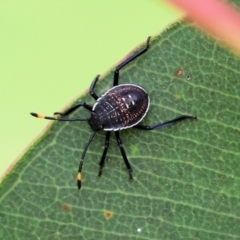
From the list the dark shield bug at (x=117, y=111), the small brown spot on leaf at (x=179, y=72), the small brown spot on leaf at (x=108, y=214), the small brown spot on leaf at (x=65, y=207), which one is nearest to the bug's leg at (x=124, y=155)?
the dark shield bug at (x=117, y=111)

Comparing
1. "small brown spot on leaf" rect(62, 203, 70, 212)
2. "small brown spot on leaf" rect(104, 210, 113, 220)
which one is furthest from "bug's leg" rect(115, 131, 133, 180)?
"small brown spot on leaf" rect(62, 203, 70, 212)

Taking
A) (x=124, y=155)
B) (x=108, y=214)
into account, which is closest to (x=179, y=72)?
(x=124, y=155)

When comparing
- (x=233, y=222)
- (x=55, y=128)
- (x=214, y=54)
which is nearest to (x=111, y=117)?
(x=55, y=128)

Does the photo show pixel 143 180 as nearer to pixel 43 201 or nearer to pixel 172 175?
pixel 172 175

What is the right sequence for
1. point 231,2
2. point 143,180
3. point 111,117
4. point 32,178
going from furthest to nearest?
point 111,117
point 143,180
point 32,178
point 231,2

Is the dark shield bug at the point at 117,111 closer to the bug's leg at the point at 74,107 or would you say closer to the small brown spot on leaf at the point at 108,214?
the bug's leg at the point at 74,107

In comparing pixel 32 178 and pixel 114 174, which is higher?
pixel 32 178

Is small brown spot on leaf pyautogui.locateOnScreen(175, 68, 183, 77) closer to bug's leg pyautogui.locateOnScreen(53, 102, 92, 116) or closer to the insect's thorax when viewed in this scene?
the insect's thorax
